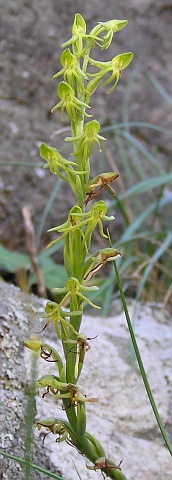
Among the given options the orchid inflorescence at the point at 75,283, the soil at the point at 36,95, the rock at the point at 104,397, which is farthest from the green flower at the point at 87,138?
the soil at the point at 36,95

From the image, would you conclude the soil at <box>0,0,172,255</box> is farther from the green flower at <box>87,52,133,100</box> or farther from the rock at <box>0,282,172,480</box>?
the green flower at <box>87,52,133,100</box>

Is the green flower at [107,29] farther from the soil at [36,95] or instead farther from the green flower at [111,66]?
the soil at [36,95]

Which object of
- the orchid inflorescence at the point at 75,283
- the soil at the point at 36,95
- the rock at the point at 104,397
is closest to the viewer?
the orchid inflorescence at the point at 75,283

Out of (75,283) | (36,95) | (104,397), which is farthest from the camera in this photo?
(36,95)

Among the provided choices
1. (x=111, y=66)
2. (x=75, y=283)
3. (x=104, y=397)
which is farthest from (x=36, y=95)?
(x=75, y=283)

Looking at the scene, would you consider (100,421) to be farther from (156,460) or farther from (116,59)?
(116,59)

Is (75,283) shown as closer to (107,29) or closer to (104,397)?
(107,29)

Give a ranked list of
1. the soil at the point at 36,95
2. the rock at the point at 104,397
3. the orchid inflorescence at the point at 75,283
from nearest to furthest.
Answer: the orchid inflorescence at the point at 75,283
the rock at the point at 104,397
the soil at the point at 36,95

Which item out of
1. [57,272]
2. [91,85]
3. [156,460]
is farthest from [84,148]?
[57,272]
